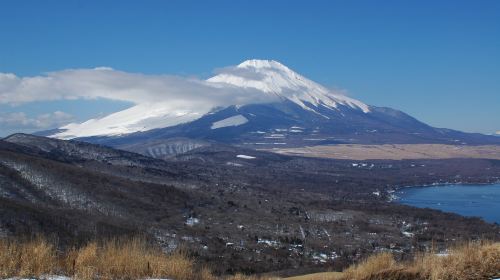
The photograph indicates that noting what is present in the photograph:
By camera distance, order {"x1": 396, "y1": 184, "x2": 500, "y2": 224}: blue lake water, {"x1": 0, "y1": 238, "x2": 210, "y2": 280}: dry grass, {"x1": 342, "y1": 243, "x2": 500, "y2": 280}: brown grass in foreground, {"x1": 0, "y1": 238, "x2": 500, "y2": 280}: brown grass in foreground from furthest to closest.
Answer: {"x1": 396, "y1": 184, "x2": 500, "y2": 224}: blue lake water → {"x1": 342, "y1": 243, "x2": 500, "y2": 280}: brown grass in foreground → {"x1": 0, "y1": 238, "x2": 500, "y2": 280}: brown grass in foreground → {"x1": 0, "y1": 238, "x2": 210, "y2": 280}: dry grass

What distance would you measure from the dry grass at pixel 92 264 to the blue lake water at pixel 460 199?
72.1m

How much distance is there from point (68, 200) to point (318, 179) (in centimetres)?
8075

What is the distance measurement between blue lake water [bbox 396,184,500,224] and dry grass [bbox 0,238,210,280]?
7205 cm

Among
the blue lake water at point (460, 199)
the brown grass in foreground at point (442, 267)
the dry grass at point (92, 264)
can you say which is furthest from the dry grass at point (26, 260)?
the blue lake water at point (460, 199)

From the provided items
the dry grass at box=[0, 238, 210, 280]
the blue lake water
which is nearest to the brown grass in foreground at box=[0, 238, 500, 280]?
the dry grass at box=[0, 238, 210, 280]

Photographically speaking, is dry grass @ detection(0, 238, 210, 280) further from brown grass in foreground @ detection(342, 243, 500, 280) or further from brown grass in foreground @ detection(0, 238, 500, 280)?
brown grass in foreground @ detection(342, 243, 500, 280)

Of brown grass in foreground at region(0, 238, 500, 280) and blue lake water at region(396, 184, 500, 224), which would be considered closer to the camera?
brown grass in foreground at region(0, 238, 500, 280)

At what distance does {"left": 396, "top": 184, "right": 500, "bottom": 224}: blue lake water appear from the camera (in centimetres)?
8231

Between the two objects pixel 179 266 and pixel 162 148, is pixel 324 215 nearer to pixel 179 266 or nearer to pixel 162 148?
pixel 179 266

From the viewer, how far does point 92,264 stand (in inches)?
319

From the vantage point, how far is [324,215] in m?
62.4

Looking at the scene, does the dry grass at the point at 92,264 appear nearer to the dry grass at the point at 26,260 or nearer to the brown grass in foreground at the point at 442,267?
the dry grass at the point at 26,260

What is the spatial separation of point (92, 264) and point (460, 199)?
10011 cm

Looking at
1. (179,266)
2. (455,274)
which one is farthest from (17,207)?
(455,274)
